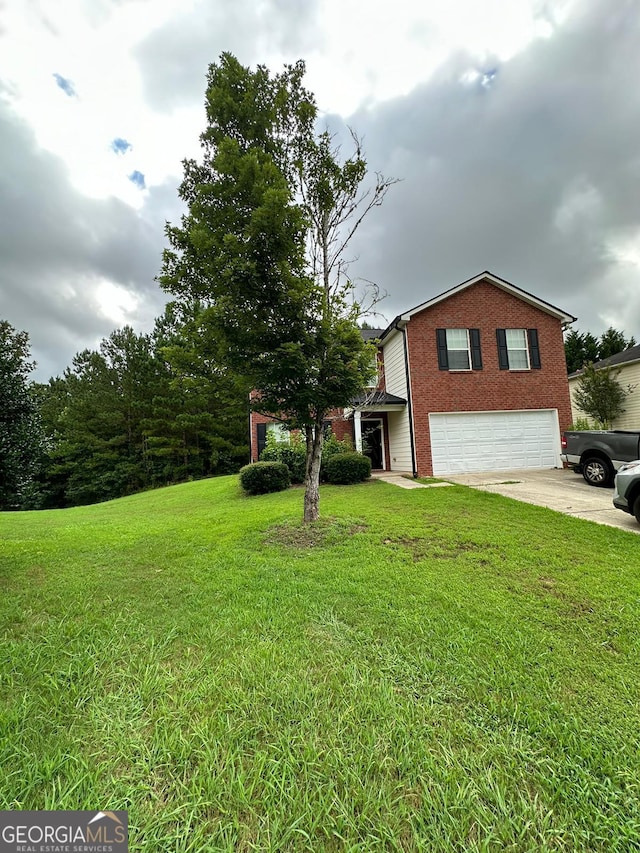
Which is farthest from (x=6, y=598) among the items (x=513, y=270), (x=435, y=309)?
(x=513, y=270)

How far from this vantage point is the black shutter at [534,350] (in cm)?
1322

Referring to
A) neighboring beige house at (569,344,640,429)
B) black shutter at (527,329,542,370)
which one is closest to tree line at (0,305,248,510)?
black shutter at (527,329,542,370)

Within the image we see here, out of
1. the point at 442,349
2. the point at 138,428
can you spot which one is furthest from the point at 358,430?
the point at 138,428

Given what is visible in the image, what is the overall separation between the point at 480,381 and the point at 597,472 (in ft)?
15.3

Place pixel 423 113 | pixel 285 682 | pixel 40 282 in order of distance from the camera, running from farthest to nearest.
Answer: pixel 40 282
pixel 423 113
pixel 285 682

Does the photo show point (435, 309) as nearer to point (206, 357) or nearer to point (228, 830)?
point (206, 357)

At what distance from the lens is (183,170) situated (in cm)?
627

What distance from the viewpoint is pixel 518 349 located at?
1330 centimetres

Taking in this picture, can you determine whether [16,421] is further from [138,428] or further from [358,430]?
[138,428]

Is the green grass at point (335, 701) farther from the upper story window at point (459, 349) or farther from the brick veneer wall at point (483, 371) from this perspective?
the upper story window at point (459, 349)

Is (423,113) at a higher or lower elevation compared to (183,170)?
higher

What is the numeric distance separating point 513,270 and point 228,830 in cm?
1988

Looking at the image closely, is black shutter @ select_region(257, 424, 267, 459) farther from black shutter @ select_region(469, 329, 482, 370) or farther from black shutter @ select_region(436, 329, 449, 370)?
black shutter @ select_region(469, 329, 482, 370)

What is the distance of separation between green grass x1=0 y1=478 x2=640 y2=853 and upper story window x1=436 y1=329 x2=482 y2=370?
9214 millimetres
